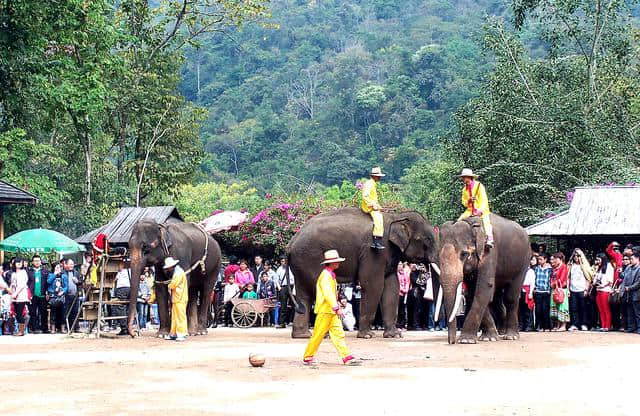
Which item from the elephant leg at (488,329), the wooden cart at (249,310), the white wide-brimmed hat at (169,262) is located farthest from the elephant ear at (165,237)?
the elephant leg at (488,329)

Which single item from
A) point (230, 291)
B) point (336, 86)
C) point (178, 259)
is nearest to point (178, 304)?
point (178, 259)

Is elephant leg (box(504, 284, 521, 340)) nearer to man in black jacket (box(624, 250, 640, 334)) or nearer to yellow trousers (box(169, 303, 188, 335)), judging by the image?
man in black jacket (box(624, 250, 640, 334))

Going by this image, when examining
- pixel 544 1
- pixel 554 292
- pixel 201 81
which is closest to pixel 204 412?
pixel 554 292

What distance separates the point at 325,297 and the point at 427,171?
4542 centimetres

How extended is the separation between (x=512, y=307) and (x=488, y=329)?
0.96 metres

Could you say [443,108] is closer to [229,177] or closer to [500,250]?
[229,177]

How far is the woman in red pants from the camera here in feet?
74.0

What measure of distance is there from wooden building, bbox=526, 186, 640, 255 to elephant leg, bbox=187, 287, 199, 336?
7.63 metres

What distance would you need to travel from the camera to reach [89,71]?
1195 inches

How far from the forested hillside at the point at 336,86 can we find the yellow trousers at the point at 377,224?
50693 mm

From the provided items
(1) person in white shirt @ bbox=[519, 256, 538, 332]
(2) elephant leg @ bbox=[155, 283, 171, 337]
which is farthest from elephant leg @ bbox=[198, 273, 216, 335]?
(1) person in white shirt @ bbox=[519, 256, 538, 332]

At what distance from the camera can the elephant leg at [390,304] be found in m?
20.7

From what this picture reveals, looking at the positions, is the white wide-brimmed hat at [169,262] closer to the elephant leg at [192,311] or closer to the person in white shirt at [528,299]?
the elephant leg at [192,311]

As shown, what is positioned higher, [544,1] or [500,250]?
[544,1]
